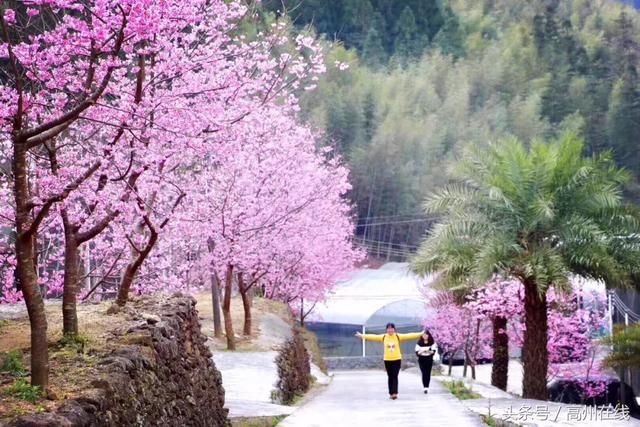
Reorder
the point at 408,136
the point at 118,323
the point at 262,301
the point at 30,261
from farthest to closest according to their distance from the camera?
the point at 408,136 < the point at 262,301 < the point at 118,323 < the point at 30,261

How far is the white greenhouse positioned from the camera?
47094 millimetres

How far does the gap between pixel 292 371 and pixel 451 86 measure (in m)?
47.7

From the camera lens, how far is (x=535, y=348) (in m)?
19.8

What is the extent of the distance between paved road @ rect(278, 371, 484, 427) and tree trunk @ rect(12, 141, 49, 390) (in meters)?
6.06

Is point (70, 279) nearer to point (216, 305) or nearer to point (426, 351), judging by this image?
point (426, 351)

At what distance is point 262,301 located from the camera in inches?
1251

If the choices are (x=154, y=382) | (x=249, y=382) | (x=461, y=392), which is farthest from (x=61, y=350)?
(x=461, y=392)

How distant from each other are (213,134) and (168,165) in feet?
4.22

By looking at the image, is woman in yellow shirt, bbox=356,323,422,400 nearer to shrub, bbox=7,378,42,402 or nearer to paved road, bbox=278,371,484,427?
paved road, bbox=278,371,484,427

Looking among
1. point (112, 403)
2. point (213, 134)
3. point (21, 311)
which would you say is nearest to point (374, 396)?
point (21, 311)

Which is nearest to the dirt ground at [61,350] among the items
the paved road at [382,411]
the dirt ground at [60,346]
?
Result: the dirt ground at [60,346]

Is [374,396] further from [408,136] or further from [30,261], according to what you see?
[408,136]

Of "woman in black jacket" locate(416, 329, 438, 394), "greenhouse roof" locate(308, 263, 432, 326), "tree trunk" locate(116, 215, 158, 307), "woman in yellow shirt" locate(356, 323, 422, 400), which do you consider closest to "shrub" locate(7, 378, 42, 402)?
"tree trunk" locate(116, 215, 158, 307)

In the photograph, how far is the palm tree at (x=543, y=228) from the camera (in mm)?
19000
